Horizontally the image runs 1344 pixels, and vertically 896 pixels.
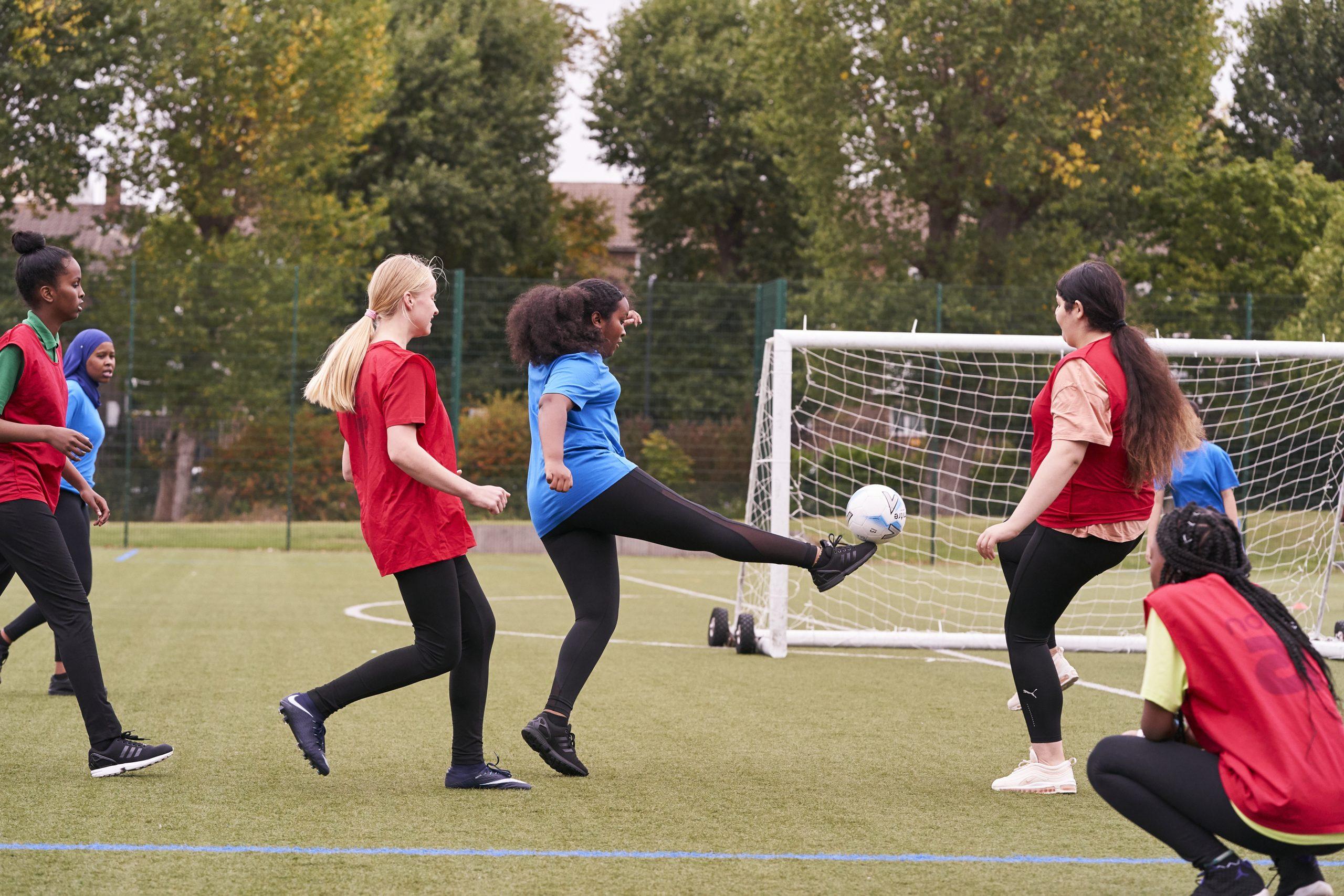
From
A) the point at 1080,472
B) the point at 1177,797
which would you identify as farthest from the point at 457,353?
the point at 1177,797

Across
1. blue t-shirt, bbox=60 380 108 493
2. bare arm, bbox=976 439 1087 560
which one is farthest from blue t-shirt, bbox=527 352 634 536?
blue t-shirt, bbox=60 380 108 493

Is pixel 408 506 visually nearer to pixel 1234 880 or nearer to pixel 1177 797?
pixel 1177 797

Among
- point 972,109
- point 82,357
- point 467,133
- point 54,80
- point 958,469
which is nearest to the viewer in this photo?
point 82,357

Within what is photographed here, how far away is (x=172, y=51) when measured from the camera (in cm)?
2362

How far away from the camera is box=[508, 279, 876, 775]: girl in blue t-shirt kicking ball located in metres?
4.80

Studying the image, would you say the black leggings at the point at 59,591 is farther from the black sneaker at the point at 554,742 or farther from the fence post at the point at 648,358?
the fence post at the point at 648,358

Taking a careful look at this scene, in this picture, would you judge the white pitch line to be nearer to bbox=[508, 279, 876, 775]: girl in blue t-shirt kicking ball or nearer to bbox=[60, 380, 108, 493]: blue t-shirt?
bbox=[508, 279, 876, 775]: girl in blue t-shirt kicking ball

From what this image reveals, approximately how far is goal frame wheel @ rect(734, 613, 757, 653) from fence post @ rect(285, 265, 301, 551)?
10.6m

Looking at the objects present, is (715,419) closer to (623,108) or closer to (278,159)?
(278,159)

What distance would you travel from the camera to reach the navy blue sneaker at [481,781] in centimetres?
473

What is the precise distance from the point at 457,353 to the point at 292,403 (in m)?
2.23

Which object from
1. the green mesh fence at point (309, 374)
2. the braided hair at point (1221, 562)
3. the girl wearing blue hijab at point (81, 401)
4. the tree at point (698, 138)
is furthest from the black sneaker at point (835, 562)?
the tree at point (698, 138)

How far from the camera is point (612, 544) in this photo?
502 centimetres

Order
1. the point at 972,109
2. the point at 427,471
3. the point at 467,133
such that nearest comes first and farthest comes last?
the point at 427,471 → the point at 972,109 → the point at 467,133
